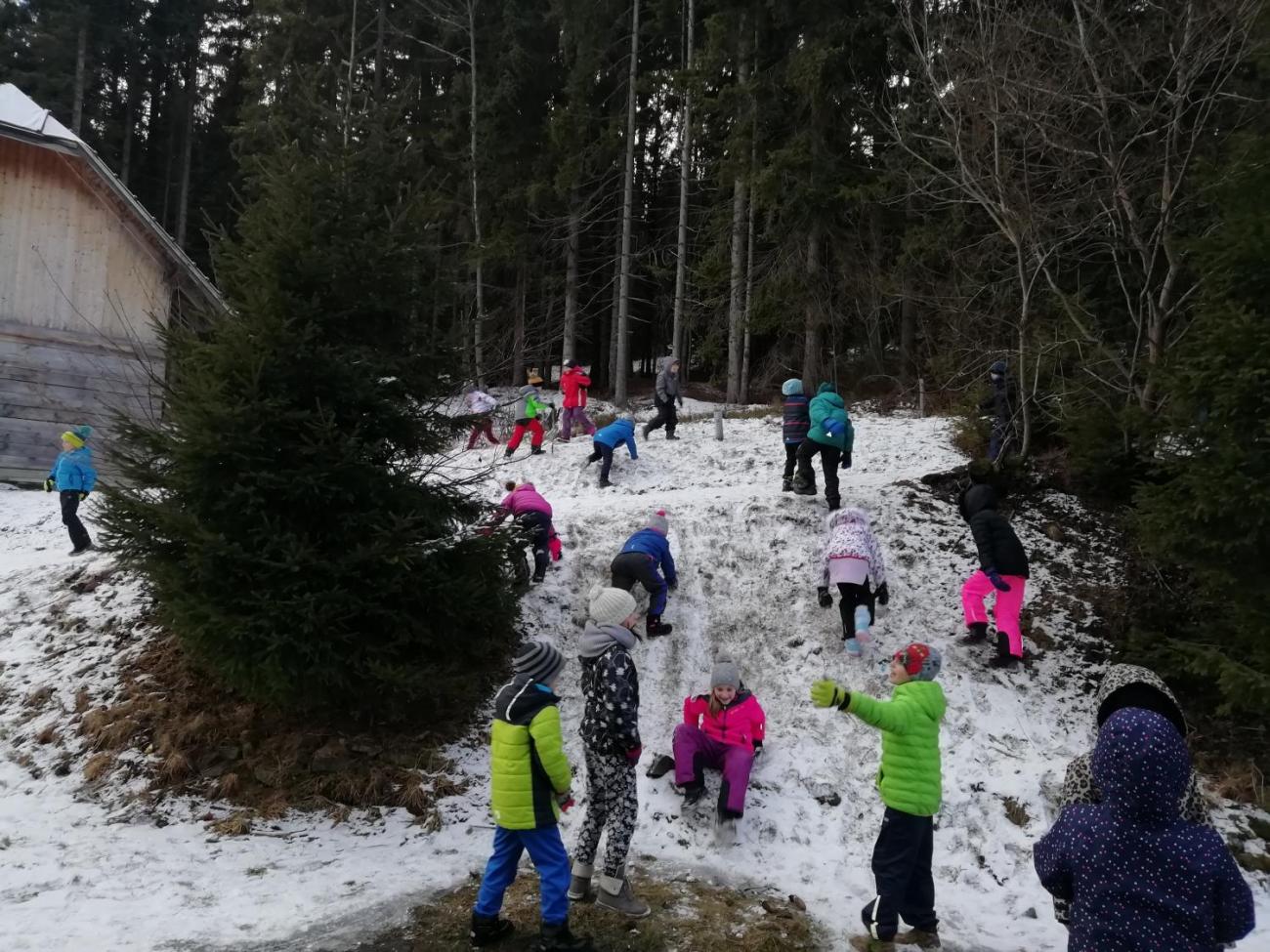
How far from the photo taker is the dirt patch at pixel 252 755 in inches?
252

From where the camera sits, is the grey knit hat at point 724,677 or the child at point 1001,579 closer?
the grey knit hat at point 724,677

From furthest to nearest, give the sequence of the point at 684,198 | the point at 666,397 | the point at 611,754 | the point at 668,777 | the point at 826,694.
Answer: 1. the point at 684,198
2. the point at 666,397
3. the point at 668,777
4. the point at 611,754
5. the point at 826,694

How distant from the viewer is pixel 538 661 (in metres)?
4.74

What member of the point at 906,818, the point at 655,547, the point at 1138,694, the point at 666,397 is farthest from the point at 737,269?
the point at 1138,694

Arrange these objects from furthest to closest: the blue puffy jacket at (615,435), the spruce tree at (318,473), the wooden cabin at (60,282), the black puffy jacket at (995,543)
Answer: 1. the wooden cabin at (60,282)
2. the blue puffy jacket at (615,435)
3. the black puffy jacket at (995,543)
4. the spruce tree at (318,473)

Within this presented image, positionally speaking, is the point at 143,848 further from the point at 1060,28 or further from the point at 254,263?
the point at 1060,28

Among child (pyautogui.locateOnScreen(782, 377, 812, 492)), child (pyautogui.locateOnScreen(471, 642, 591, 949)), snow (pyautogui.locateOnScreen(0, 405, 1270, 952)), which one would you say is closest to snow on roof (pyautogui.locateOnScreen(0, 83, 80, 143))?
snow (pyautogui.locateOnScreen(0, 405, 1270, 952))

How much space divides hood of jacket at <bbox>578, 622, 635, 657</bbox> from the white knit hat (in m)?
0.07

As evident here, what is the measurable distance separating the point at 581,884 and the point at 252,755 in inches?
131

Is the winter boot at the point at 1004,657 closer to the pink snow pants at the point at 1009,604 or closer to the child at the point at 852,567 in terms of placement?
the pink snow pants at the point at 1009,604

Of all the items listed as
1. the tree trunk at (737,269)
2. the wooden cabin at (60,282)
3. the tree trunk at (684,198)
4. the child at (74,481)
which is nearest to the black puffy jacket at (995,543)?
the child at (74,481)

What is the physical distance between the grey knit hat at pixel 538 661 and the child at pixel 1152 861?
2.92m

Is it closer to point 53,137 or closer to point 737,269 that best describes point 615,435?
point 737,269

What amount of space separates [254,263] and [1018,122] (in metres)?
10.4
